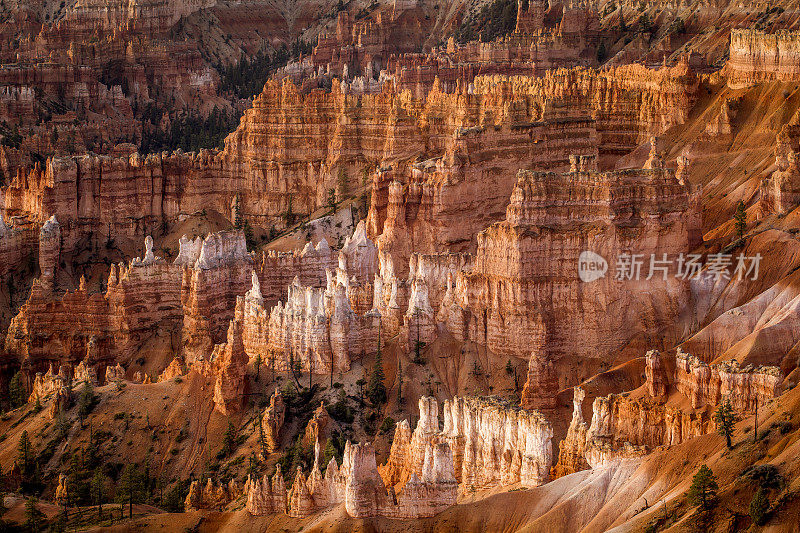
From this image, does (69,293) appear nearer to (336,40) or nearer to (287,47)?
(336,40)

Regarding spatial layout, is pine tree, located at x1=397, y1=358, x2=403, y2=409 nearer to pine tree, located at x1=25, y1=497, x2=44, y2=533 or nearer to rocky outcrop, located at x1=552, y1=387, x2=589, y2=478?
rocky outcrop, located at x1=552, y1=387, x2=589, y2=478

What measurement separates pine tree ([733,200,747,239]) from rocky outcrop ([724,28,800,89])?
16779mm

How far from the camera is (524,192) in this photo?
81125 mm

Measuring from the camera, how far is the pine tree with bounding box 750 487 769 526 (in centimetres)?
5069

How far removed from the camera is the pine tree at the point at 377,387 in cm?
7975

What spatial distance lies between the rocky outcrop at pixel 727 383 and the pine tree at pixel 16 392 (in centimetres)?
3432

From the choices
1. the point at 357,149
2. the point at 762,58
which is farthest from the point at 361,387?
the point at 357,149

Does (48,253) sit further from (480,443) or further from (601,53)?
(480,443)

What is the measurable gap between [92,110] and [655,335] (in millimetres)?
84912

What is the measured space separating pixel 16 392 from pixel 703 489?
1763 inches

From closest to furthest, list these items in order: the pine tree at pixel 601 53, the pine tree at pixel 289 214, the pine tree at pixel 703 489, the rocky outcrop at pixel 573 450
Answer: the pine tree at pixel 703 489, the rocky outcrop at pixel 573 450, the pine tree at pixel 289 214, the pine tree at pixel 601 53

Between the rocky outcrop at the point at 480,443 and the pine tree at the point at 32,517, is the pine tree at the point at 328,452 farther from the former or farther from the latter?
the pine tree at the point at 32,517

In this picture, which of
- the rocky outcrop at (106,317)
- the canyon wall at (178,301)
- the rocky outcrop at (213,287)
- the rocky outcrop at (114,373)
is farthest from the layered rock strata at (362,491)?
the rocky outcrop at (106,317)

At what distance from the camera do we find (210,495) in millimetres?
72562
